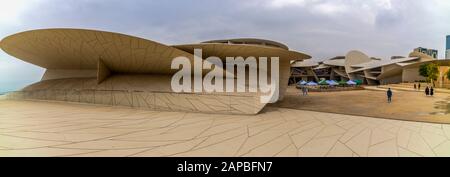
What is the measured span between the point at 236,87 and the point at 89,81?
9582mm

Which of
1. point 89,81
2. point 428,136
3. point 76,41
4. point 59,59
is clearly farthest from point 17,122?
point 428,136

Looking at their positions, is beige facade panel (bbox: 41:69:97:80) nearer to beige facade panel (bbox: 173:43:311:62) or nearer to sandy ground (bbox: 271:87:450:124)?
beige facade panel (bbox: 173:43:311:62)

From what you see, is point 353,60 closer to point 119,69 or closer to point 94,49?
point 119,69

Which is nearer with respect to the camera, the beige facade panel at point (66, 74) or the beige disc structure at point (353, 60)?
the beige facade panel at point (66, 74)

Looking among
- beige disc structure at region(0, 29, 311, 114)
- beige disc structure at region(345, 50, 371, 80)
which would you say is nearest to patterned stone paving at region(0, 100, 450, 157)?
beige disc structure at region(0, 29, 311, 114)

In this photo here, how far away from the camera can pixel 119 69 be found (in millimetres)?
12602

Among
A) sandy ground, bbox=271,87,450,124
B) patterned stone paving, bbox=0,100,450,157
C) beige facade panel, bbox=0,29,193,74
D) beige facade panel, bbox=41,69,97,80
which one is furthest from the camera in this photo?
beige facade panel, bbox=41,69,97,80

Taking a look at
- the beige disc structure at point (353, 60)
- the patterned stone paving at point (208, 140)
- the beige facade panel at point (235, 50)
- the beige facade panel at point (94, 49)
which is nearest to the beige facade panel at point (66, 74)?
the beige facade panel at point (94, 49)

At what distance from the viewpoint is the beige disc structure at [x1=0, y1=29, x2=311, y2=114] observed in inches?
357

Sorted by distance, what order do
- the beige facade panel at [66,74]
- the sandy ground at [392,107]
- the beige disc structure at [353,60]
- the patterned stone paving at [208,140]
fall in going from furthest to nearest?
the beige disc structure at [353,60], the beige facade panel at [66,74], the sandy ground at [392,107], the patterned stone paving at [208,140]

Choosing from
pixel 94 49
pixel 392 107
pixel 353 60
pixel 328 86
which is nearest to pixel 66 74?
pixel 94 49

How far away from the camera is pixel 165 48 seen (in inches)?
388

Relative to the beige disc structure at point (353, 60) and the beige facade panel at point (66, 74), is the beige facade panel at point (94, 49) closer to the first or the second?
the beige facade panel at point (66, 74)

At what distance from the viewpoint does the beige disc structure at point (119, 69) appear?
9.08 m
